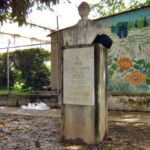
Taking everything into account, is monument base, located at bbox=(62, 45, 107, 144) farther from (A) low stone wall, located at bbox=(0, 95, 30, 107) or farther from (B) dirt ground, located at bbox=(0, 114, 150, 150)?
(A) low stone wall, located at bbox=(0, 95, 30, 107)

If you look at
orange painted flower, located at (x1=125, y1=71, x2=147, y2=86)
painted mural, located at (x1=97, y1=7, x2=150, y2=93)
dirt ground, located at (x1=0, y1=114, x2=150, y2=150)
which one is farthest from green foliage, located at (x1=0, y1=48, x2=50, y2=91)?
dirt ground, located at (x1=0, y1=114, x2=150, y2=150)

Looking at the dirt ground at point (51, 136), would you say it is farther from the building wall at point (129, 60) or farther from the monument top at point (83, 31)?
the building wall at point (129, 60)

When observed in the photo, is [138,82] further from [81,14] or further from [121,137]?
[81,14]

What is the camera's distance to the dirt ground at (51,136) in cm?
565

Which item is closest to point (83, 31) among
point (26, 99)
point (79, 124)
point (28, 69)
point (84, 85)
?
point (84, 85)

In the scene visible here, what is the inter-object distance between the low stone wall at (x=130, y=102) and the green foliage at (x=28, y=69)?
5.21 metres

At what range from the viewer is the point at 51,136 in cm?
654

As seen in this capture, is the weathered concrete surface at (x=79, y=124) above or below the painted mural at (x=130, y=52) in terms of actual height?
below

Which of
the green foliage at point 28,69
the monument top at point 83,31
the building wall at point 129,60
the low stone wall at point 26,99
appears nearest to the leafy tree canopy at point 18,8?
the monument top at point 83,31

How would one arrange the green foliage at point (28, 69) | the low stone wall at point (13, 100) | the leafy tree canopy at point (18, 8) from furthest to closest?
1. the green foliage at point (28, 69)
2. the low stone wall at point (13, 100)
3. the leafy tree canopy at point (18, 8)

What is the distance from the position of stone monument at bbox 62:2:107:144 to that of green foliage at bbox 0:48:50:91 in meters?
A: 8.68

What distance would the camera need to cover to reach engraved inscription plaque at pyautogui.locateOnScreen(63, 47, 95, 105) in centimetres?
577

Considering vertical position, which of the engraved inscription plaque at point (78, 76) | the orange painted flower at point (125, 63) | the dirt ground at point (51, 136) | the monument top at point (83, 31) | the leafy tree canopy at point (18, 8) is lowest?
the dirt ground at point (51, 136)

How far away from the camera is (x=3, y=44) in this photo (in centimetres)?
2050
